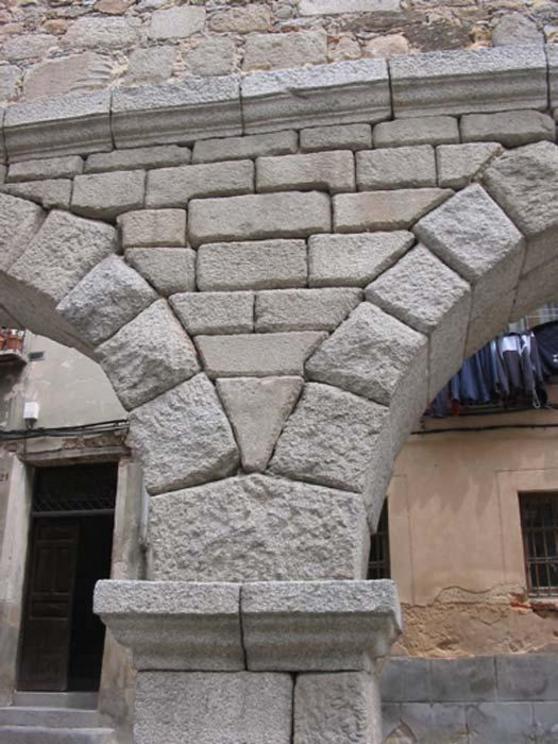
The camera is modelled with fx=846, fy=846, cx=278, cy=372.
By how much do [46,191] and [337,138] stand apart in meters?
1.15

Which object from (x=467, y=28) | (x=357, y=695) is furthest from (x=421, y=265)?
(x=357, y=695)

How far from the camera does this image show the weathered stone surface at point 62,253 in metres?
3.12

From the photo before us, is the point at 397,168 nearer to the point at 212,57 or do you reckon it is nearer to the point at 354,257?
the point at 354,257

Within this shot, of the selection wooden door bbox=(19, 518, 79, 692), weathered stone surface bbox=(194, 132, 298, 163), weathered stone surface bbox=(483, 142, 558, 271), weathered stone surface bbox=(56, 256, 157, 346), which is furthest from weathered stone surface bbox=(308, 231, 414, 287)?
wooden door bbox=(19, 518, 79, 692)

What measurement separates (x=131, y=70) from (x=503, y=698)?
5716 millimetres

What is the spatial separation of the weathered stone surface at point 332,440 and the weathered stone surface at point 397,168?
2.79 feet

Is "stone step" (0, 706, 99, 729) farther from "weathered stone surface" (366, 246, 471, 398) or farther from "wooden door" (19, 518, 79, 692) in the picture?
"weathered stone surface" (366, 246, 471, 398)

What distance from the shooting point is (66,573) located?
889 cm

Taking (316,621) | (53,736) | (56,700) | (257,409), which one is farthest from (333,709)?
(56,700)

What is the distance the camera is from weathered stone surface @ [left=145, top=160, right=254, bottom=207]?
3211mm

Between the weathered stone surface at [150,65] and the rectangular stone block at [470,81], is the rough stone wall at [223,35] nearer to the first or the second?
the weathered stone surface at [150,65]

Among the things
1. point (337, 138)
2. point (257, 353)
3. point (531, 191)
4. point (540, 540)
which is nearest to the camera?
point (257, 353)

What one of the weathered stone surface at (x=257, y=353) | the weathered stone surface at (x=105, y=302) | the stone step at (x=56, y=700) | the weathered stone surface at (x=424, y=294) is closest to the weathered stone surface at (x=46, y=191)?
the weathered stone surface at (x=105, y=302)

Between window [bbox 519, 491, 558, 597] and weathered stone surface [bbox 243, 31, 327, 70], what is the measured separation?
17.5ft
